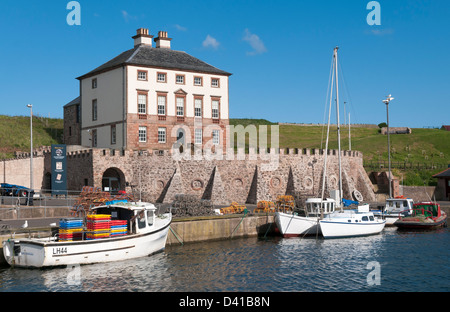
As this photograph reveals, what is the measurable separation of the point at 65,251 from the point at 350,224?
2058 cm

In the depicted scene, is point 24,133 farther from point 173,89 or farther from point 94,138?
point 173,89

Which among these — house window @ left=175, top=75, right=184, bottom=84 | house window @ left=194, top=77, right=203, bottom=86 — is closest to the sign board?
house window @ left=175, top=75, right=184, bottom=84

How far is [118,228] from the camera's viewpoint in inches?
1012

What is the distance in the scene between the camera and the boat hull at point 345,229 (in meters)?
34.2

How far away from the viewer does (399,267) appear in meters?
24.8

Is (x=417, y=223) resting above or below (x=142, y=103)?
below

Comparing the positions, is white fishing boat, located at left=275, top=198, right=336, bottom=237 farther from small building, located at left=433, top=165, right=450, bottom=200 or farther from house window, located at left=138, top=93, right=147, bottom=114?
small building, located at left=433, top=165, right=450, bottom=200

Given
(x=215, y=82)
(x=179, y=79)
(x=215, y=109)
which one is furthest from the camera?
(x=215, y=82)

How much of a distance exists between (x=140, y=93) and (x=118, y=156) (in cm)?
770

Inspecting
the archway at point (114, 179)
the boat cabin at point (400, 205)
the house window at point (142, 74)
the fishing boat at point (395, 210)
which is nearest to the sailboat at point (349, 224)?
the fishing boat at point (395, 210)

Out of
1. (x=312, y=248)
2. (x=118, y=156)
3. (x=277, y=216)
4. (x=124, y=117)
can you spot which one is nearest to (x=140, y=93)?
(x=124, y=117)

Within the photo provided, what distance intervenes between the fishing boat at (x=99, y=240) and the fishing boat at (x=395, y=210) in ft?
70.0

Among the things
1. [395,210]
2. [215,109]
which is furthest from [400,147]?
[395,210]
